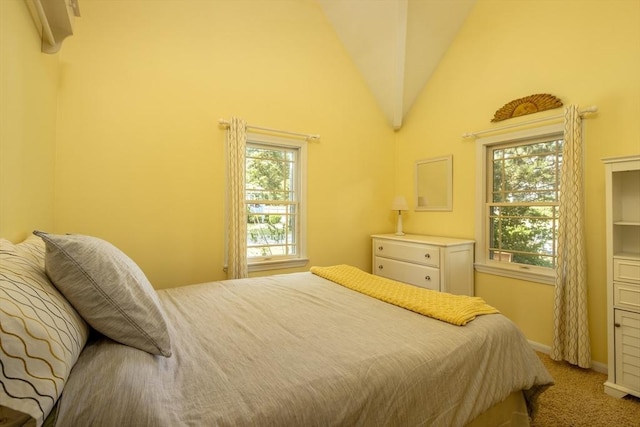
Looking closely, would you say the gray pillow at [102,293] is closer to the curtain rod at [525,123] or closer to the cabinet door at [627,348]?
the cabinet door at [627,348]

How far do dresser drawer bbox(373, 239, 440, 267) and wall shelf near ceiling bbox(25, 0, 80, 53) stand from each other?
3.07m

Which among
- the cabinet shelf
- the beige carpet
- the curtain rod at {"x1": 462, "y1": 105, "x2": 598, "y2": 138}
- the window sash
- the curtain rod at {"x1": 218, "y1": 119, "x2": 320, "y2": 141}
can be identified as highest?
the curtain rod at {"x1": 218, "y1": 119, "x2": 320, "y2": 141}

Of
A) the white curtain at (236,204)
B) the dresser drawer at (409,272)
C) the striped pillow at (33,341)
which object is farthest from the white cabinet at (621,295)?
the striped pillow at (33,341)

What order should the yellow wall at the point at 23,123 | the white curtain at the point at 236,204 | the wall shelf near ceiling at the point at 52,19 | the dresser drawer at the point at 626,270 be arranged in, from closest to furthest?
the yellow wall at the point at 23,123 → the wall shelf near ceiling at the point at 52,19 → the dresser drawer at the point at 626,270 → the white curtain at the point at 236,204

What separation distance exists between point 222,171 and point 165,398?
2355 mm

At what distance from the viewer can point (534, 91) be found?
2811mm

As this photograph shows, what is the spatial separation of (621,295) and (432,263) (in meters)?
1.30

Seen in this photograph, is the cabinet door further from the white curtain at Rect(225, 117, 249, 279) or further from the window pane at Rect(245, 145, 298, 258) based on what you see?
the white curtain at Rect(225, 117, 249, 279)

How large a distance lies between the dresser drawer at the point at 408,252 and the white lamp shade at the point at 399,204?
0.46m

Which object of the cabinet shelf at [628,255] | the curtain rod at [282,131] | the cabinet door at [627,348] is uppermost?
the curtain rod at [282,131]

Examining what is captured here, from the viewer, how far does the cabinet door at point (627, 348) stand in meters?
1.99

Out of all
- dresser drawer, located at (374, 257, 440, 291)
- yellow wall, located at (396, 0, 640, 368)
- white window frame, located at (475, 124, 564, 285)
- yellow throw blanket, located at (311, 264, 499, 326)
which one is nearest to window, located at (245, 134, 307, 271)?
dresser drawer, located at (374, 257, 440, 291)

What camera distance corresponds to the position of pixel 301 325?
55.3 inches

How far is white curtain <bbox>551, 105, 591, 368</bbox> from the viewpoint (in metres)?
2.39
